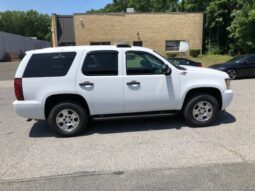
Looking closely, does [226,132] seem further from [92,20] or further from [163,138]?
[92,20]

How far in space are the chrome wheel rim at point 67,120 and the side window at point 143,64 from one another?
1516mm

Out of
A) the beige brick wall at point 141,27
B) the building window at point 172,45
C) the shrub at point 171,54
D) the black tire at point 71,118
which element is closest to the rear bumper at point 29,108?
the black tire at point 71,118

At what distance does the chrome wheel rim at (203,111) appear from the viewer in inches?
280

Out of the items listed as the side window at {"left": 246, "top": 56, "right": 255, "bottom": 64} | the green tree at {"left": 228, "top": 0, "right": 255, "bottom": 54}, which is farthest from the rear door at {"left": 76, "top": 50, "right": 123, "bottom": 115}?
the green tree at {"left": 228, "top": 0, "right": 255, "bottom": 54}

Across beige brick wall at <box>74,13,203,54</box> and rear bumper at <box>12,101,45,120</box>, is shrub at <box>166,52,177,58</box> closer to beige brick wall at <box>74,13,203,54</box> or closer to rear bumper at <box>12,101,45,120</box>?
beige brick wall at <box>74,13,203,54</box>

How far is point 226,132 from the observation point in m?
6.61

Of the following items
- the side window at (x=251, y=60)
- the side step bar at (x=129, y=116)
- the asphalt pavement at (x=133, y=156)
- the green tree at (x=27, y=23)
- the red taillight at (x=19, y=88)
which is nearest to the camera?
the asphalt pavement at (x=133, y=156)

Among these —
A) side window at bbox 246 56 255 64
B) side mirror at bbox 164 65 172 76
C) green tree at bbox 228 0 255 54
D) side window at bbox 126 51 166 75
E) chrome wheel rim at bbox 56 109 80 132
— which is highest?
green tree at bbox 228 0 255 54

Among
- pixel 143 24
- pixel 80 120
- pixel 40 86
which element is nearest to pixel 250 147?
pixel 80 120

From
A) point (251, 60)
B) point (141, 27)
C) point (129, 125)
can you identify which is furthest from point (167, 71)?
point (141, 27)

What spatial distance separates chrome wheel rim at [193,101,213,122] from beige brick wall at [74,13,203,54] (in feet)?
102

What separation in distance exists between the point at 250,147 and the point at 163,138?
1.63 meters

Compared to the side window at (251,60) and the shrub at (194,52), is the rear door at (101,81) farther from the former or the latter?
the shrub at (194,52)

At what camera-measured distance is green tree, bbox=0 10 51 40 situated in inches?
3825
